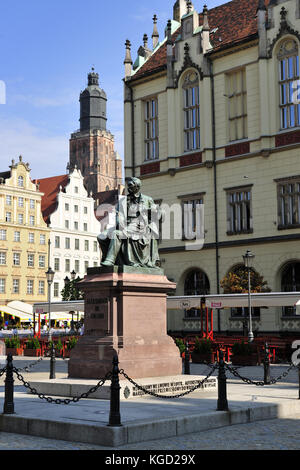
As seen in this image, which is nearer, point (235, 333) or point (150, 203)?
point (150, 203)

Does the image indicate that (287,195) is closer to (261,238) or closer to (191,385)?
(261,238)

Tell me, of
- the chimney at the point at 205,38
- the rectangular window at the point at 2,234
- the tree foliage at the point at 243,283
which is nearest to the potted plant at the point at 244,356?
the tree foliage at the point at 243,283

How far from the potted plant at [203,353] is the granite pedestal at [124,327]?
32.3ft

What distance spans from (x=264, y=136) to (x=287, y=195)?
128 inches

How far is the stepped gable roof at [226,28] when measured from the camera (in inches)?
1433

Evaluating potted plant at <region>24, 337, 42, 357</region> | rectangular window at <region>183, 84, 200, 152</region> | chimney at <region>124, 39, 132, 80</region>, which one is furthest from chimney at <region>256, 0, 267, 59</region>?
potted plant at <region>24, 337, 42, 357</region>

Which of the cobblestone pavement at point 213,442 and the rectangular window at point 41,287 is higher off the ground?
the rectangular window at point 41,287

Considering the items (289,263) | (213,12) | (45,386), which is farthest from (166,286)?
(213,12)

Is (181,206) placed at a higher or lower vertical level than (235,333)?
higher

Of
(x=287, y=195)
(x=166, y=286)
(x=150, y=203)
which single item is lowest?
(x=166, y=286)

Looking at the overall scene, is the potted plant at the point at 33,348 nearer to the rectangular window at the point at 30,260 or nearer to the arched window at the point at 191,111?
the arched window at the point at 191,111

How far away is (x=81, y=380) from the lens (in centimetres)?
1283

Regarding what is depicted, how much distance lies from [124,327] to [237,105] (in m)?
25.2
